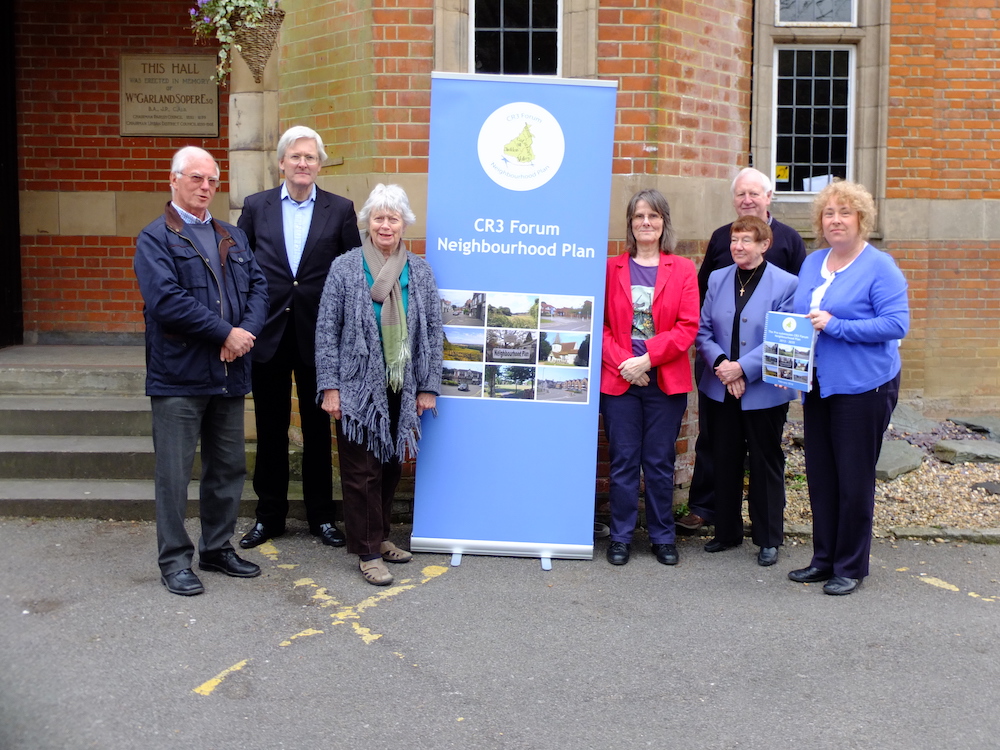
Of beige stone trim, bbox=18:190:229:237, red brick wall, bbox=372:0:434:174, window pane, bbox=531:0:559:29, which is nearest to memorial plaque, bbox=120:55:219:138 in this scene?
beige stone trim, bbox=18:190:229:237

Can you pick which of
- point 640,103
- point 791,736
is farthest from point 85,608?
point 640,103

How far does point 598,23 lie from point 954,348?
5.33 m

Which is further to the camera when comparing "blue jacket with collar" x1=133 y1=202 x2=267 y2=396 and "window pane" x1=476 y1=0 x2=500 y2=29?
"window pane" x1=476 y1=0 x2=500 y2=29

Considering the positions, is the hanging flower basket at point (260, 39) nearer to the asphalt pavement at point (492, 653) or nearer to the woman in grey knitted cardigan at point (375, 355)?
the woman in grey knitted cardigan at point (375, 355)

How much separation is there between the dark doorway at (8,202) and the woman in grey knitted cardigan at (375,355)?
14.9 ft

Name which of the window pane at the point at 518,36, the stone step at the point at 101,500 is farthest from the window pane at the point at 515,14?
the stone step at the point at 101,500

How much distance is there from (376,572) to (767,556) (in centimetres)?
208

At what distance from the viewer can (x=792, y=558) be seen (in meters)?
5.38

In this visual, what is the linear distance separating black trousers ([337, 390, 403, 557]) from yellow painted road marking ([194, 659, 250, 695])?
111cm

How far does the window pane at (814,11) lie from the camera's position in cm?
903

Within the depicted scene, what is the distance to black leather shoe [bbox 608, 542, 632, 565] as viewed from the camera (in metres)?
5.22

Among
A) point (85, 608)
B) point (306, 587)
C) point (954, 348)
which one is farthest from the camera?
point (954, 348)

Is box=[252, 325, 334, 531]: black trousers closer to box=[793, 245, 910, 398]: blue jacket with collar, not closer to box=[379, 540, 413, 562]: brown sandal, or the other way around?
box=[379, 540, 413, 562]: brown sandal

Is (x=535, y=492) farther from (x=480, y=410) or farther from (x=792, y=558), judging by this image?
(x=792, y=558)
